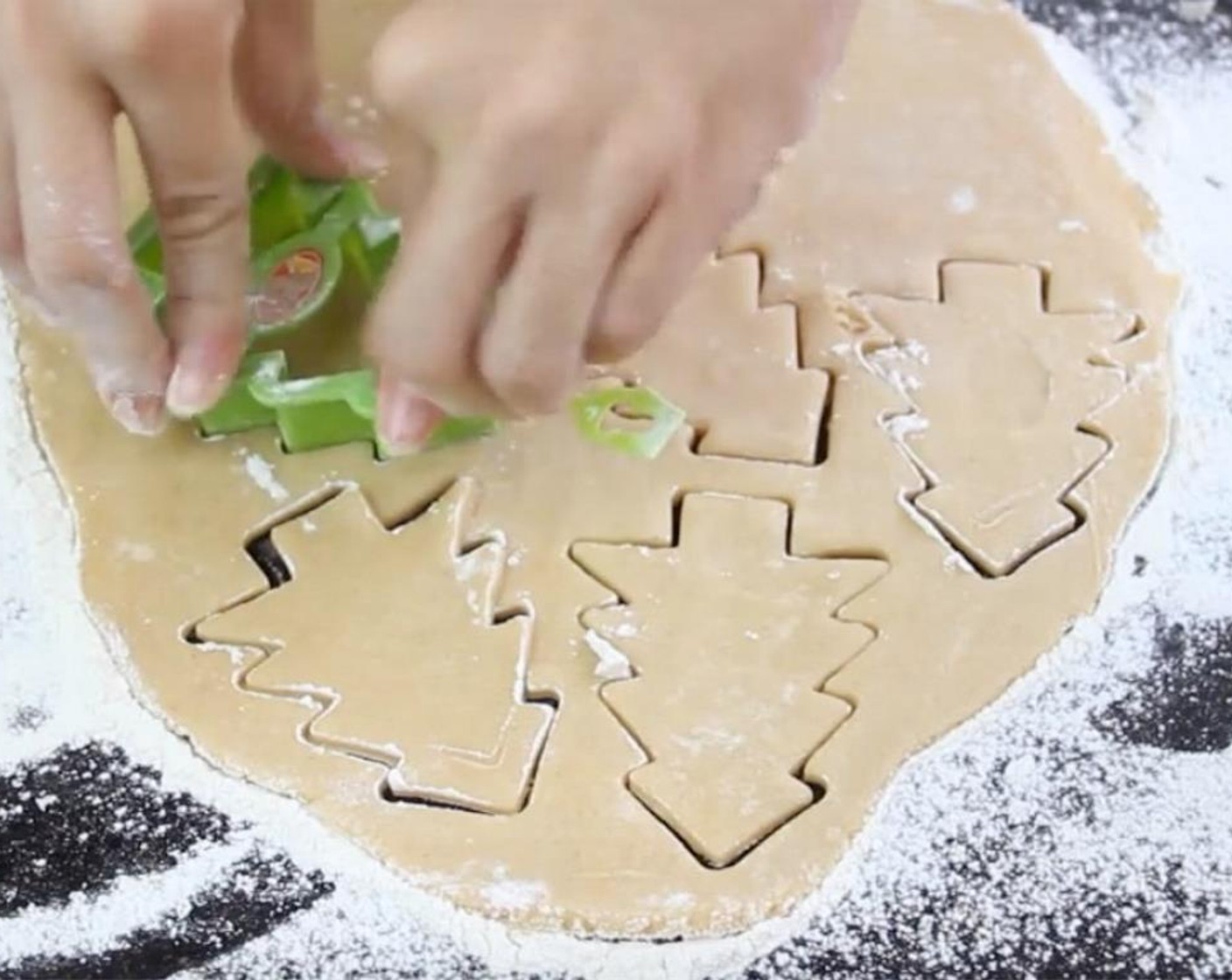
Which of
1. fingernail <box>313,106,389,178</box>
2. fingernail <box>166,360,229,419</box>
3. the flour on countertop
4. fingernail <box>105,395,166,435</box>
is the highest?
fingernail <box>313,106,389,178</box>

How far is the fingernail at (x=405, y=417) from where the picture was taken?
902 mm

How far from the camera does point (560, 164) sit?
30.6 inches

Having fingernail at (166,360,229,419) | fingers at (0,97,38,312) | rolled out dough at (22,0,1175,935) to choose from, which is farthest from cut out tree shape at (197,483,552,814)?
fingers at (0,97,38,312)

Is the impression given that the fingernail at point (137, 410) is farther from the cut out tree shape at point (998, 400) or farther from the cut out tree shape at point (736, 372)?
the cut out tree shape at point (998, 400)

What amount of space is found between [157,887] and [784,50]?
0.55 meters

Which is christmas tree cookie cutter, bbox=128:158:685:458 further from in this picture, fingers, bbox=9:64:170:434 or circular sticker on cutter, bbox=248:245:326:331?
fingers, bbox=9:64:170:434

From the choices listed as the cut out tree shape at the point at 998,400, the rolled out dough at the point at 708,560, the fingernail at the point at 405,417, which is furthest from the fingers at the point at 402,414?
the cut out tree shape at the point at 998,400

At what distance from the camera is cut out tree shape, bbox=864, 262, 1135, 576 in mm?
1032

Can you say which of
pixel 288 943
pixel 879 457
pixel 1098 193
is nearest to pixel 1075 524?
pixel 879 457

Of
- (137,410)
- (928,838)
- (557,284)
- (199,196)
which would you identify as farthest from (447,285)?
(928,838)

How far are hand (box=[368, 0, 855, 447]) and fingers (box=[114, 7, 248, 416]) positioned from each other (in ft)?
0.28

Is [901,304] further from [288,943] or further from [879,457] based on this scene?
[288,943]

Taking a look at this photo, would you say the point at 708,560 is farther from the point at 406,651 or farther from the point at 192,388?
the point at 192,388

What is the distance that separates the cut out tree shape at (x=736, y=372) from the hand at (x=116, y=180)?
28 cm
